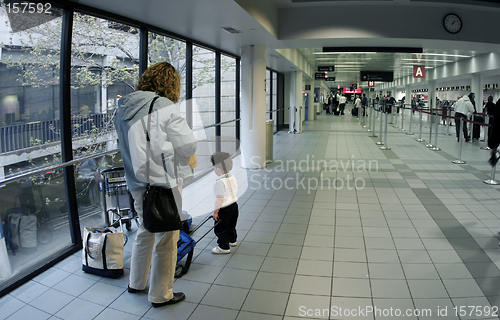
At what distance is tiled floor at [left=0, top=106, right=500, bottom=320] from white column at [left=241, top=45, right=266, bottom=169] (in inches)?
58.6

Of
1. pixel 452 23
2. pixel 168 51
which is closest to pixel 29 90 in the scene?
pixel 168 51

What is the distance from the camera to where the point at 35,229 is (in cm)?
344

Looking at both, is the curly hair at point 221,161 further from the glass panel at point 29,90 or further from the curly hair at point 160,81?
the glass panel at point 29,90

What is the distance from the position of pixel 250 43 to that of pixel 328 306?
5996 millimetres

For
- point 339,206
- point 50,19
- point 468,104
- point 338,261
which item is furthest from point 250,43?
point 468,104

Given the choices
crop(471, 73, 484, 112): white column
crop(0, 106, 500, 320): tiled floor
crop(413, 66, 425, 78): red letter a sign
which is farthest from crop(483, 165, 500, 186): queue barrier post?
crop(413, 66, 425, 78): red letter a sign

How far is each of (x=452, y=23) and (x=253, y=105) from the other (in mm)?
4373

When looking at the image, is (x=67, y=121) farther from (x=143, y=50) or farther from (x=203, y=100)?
(x=203, y=100)

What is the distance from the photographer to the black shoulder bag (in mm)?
2426

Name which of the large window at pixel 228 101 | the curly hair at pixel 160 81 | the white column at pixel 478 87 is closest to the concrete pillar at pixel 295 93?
the large window at pixel 228 101

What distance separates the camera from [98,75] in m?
4.31

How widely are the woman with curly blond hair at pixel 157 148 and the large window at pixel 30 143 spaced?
3.81 feet

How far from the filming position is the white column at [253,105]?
300 inches

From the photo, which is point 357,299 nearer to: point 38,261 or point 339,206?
point 339,206
